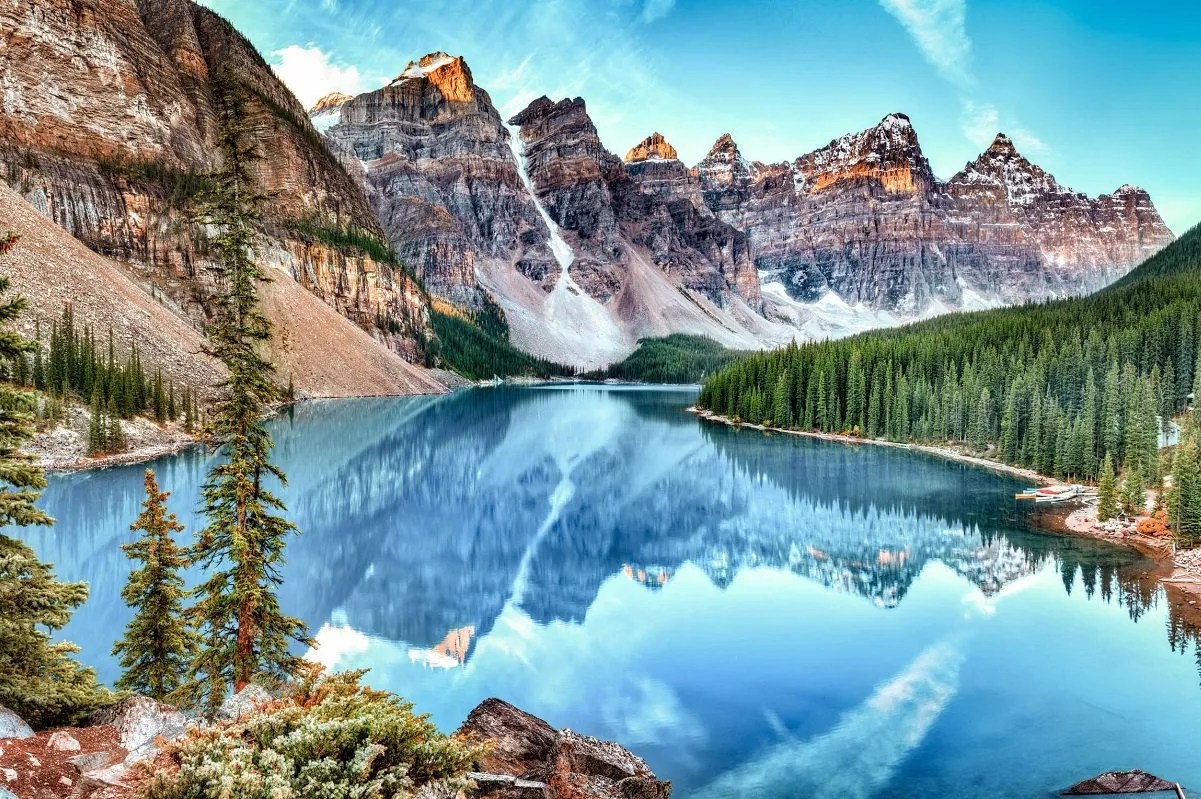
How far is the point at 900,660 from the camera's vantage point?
19.7m

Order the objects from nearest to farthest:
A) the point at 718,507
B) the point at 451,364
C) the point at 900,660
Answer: the point at 900,660 → the point at 718,507 → the point at 451,364

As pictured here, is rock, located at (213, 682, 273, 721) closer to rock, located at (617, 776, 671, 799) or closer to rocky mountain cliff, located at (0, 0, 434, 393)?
rock, located at (617, 776, 671, 799)

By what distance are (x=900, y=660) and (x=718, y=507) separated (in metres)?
21.6

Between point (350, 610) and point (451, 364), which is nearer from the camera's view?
point (350, 610)

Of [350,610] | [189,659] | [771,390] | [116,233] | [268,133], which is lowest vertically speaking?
[350,610]

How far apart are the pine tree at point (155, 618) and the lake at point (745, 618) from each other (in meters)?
5.50

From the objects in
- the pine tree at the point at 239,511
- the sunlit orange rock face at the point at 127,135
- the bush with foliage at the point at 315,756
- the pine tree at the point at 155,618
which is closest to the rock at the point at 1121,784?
the bush with foliage at the point at 315,756

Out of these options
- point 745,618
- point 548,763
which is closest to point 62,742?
point 548,763

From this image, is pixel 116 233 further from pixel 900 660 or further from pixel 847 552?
pixel 900 660

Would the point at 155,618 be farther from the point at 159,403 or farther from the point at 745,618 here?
the point at 159,403

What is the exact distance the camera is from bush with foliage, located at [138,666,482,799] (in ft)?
19.6

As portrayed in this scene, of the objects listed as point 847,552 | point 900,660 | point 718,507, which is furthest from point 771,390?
point 900,660

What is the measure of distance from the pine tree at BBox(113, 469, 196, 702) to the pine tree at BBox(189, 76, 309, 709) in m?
0.43

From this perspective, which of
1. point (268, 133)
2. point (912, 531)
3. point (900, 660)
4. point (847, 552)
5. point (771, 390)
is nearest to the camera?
point (900, 660)
